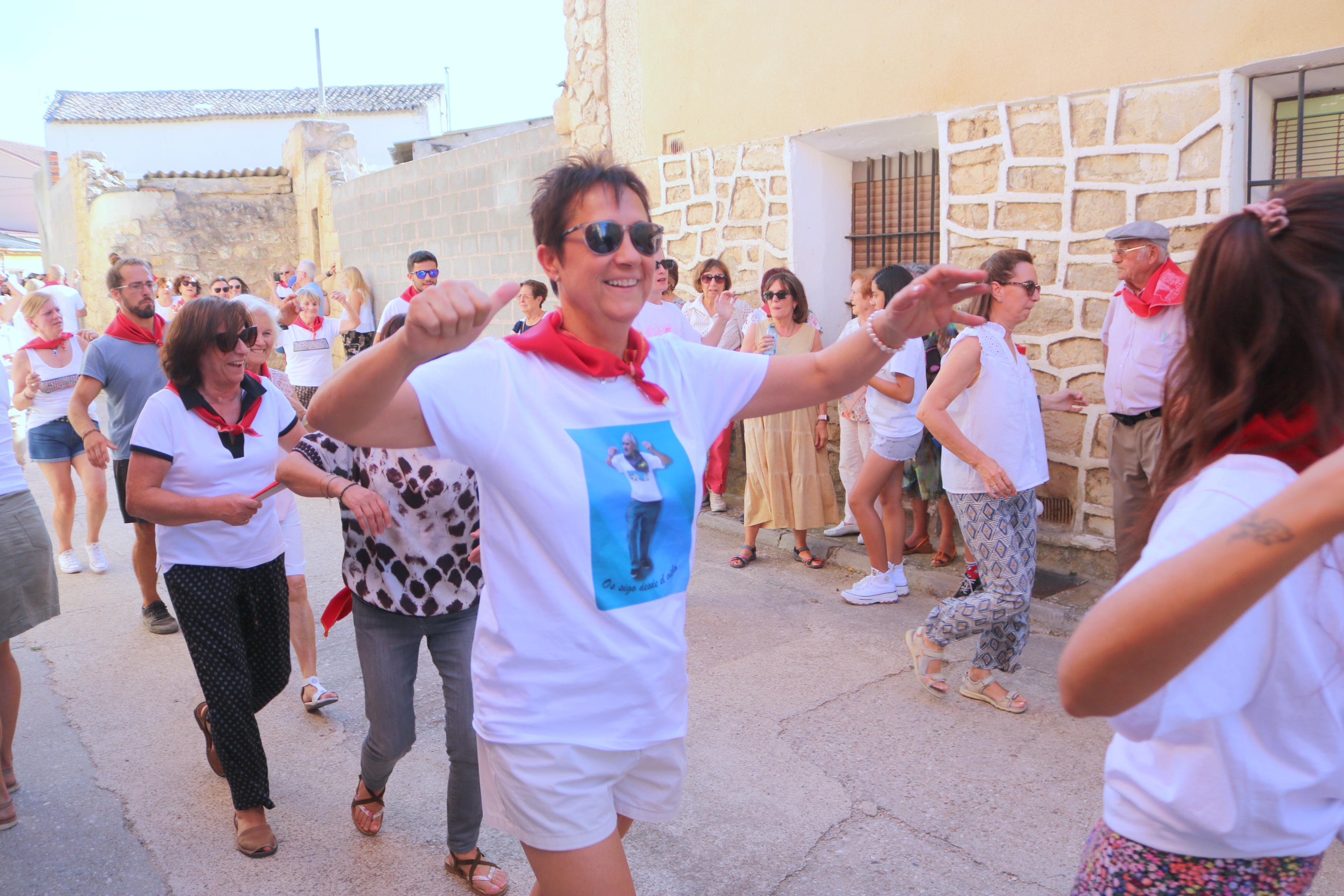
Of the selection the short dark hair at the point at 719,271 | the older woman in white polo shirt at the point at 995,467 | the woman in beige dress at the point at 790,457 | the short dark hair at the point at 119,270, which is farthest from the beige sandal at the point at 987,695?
the short dark hair at the point at 119,270

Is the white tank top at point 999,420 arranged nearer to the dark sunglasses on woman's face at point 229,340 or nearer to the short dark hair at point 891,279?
the short dark hair at point 891,279

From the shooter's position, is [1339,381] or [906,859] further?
[906,859]

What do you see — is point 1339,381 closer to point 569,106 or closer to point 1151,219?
point 1151,219

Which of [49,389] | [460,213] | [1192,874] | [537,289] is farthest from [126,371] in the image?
[460,213]

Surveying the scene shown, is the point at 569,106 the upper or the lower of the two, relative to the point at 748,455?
upper

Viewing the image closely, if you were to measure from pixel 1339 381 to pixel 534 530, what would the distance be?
1.25 meters

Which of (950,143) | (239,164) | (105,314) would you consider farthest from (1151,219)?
(239,164)

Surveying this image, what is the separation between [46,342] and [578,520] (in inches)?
257

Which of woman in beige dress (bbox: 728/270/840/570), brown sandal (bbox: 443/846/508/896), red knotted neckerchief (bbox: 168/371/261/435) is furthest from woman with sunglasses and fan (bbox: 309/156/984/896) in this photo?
woman in beige dress (bbox: 728/270/840/570)

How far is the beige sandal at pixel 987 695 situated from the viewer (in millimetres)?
4176

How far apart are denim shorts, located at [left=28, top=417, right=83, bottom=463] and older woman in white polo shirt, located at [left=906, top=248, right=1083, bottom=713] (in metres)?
5.89

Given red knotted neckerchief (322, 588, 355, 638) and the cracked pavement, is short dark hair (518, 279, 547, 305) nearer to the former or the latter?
the cracked pavement

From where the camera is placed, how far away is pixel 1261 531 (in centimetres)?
96

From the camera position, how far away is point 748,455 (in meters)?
6.70
